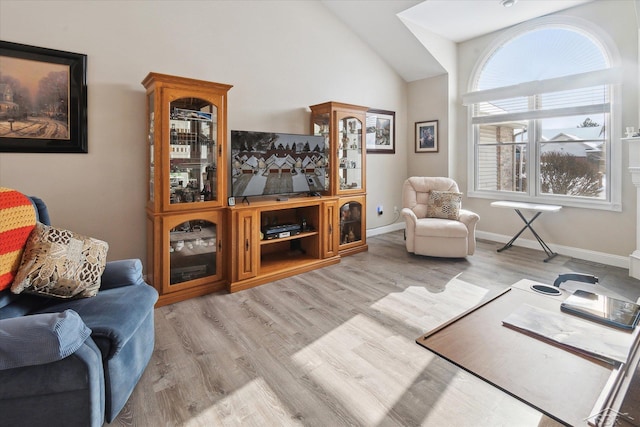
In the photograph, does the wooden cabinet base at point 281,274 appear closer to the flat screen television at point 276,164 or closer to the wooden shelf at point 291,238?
the wooden shelf at point 291,238

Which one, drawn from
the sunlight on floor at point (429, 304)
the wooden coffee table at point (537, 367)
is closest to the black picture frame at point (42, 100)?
the sunlight on floor at point (429, 304)

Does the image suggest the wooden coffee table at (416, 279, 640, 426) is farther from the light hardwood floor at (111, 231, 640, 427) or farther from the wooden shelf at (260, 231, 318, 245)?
the wooden shelf at (260, 231, 318, 245)

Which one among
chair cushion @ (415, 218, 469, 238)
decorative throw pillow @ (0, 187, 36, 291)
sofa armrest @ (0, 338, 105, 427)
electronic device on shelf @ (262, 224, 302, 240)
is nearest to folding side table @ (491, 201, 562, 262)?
chair cushion @ (415, 218, 469, 238)

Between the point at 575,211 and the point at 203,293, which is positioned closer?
the point at 203,293

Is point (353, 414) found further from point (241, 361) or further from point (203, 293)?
point (203, 293)

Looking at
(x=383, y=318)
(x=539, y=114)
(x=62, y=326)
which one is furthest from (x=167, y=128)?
(x=539, y=114)

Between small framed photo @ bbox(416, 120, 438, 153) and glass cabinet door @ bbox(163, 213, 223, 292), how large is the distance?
12.4ft

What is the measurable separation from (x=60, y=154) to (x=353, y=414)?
9.95 feet

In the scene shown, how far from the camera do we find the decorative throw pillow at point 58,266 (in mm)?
1745

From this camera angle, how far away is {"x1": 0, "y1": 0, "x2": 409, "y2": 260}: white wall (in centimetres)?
282

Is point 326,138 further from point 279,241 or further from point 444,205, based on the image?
point 444,205

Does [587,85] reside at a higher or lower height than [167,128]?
higher

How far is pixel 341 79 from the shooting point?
4.88 m

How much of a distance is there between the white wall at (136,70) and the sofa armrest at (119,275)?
1.22 m
